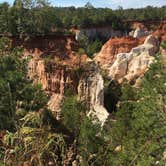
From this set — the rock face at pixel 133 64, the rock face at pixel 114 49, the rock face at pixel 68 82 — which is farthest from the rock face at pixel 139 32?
the rock face at pixel 68 82

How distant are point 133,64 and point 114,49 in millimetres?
7727

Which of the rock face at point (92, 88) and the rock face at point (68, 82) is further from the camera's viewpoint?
the rock face at point (68, 82)

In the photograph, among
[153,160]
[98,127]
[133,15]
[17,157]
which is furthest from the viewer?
[133,15]

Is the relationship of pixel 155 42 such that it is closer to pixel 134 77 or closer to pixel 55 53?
pixel 134 77

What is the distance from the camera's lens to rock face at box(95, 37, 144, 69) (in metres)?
58.8

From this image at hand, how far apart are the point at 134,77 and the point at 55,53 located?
29.8 feet

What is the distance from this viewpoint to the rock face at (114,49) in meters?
58.8

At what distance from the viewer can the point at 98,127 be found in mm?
29625

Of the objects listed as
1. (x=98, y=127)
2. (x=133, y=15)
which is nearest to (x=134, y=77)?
(x=98, y=127)

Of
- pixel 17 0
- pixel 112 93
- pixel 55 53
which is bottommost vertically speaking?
pixel 112 93

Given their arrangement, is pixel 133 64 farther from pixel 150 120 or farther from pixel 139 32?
pixel 139 32

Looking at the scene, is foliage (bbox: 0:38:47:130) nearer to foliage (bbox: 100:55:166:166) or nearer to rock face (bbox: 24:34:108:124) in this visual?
foliage (bbox: 100:55:166:166)

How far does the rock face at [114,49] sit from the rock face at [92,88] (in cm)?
1433

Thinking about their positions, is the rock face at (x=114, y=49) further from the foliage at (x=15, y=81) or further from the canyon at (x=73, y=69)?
the foliage at (x=15, y=81)
